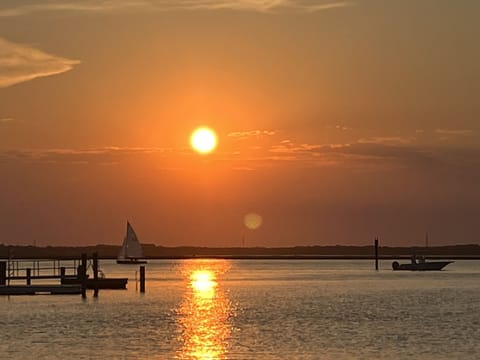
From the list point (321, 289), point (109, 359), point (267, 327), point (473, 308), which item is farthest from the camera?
point (321, 289)

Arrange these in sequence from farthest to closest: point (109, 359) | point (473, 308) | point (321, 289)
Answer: point (321, 289)
point (473, 308)
point (109, 359)

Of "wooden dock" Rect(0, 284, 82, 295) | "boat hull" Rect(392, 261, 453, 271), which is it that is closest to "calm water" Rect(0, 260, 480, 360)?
"wooden dock" Rect(0, 284, 82, 295)

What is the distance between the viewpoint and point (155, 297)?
105 meters

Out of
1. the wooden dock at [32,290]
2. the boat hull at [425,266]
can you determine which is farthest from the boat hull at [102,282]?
the boat hull at [425,266]

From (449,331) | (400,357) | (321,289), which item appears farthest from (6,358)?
(321,289)

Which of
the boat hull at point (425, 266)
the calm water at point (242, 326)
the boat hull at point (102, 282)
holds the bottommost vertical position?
the calm water at point (242, 326)

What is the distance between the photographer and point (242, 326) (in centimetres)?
6856

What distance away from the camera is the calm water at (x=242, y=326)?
53.6 metres

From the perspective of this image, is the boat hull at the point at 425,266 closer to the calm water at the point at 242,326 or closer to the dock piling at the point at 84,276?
the calm water at the point at 242,326

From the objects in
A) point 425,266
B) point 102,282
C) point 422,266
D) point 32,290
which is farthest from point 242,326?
point 425,266

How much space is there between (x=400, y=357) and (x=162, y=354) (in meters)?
11.2

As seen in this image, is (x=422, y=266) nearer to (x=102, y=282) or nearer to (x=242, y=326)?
(x=102, y=282)

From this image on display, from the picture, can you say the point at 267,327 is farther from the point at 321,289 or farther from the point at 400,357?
the point at 321,289

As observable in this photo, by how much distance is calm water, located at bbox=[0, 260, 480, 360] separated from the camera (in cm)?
5362
